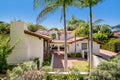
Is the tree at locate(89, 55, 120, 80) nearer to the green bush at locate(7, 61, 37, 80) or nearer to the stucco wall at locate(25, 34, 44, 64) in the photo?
the green bush at locate(7, 61, 37, 80)

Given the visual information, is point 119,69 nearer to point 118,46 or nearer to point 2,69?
point 2,69

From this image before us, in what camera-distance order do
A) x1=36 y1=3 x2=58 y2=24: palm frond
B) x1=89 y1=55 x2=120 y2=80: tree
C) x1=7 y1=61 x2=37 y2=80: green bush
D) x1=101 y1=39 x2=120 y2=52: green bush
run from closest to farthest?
x1=89 y1=55 x2=120 y2=80: tree, x1=7 y1=61 x2=37 y2=80: green bush, x1=36 y1=3 x2=58 y2=24: palm frond, x1=101 y1=39 x2=120 y2=52: green bush

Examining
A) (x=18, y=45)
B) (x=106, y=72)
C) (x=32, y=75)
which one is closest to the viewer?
(x=32, y=75)

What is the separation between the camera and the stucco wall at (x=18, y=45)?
21.7 m

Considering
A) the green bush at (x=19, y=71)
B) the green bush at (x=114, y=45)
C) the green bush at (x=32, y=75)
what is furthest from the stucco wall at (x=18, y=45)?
the green bush at (x=114, y=45)

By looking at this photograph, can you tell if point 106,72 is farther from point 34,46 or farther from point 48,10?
point 34,46

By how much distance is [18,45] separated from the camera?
71.0 feet

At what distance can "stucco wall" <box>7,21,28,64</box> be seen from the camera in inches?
853

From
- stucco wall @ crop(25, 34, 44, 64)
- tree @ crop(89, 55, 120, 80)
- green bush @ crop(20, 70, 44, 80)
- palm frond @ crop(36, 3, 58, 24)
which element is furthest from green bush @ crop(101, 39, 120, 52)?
green bush @ crop(20, 70, 44, 80)

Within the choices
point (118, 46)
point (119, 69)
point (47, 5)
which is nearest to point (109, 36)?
point (118, 46)

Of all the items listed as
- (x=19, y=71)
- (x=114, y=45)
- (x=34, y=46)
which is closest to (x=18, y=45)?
(x=34, y=46)

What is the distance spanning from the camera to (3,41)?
19172 millimetres

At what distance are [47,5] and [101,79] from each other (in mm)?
11045

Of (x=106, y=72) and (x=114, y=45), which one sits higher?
(x=114, y=45)
